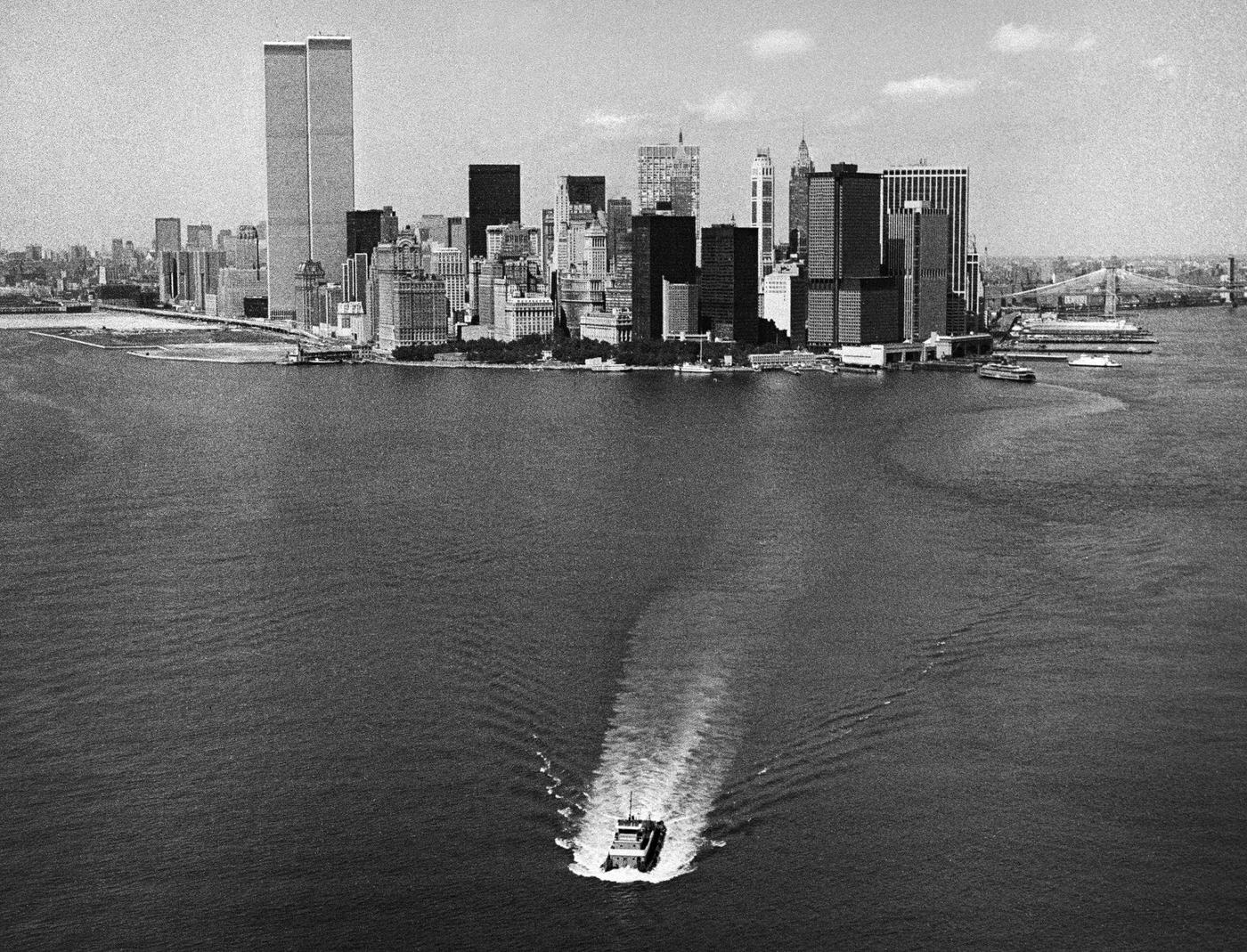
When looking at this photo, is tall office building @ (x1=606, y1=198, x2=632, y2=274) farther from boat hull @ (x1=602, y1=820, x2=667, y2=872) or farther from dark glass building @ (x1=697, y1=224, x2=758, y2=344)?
boat hull @ (x1=602, y1=820, x2=667, y2=872)

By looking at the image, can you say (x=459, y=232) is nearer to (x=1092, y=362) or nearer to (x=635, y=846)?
(x=1092, y=362)

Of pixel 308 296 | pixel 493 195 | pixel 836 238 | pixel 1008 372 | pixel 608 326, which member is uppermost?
pixel 493 195

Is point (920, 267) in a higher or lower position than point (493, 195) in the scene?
lower

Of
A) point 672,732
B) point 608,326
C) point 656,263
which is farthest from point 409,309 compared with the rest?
point 672,732

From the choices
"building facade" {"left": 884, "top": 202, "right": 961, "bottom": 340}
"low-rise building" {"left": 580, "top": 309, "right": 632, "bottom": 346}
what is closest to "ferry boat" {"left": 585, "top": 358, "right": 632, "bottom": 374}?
"low-rise building" {"left": 580, "top": 309, "right": 632, "bottom": 346}

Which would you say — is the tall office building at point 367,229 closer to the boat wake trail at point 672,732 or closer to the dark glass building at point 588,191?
the dark glass building at point 588,191

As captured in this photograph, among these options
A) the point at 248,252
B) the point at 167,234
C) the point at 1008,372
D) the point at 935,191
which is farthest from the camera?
the point at 167,234
